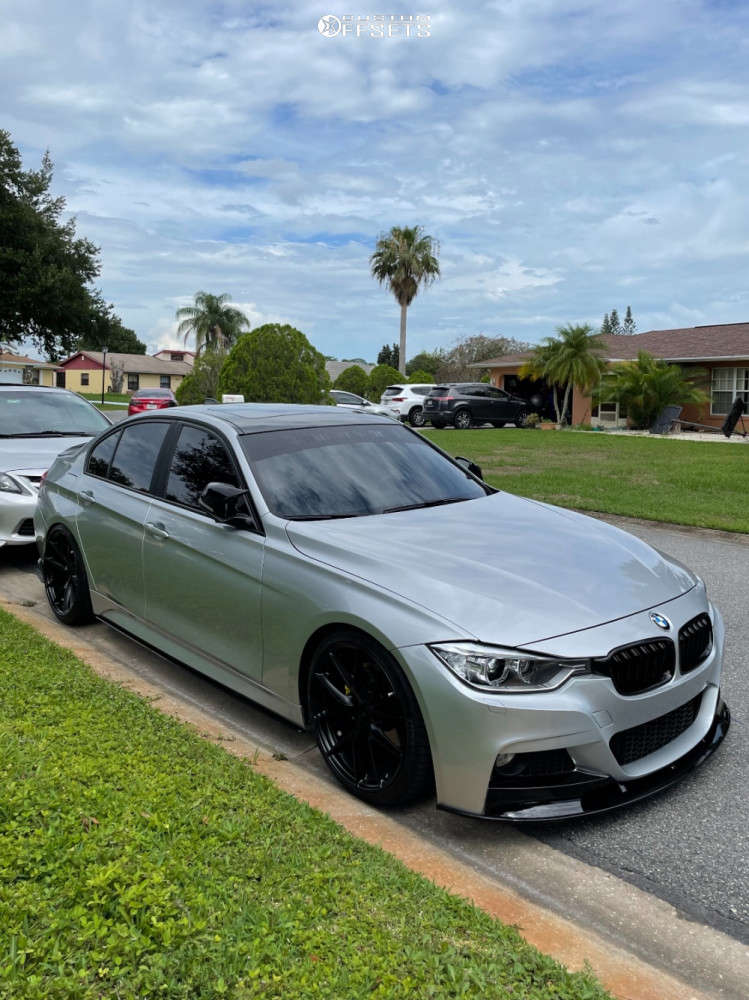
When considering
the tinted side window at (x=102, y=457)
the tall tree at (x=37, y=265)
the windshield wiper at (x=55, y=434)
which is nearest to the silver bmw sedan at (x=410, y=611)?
the tinted side window at (x=102, y=457)

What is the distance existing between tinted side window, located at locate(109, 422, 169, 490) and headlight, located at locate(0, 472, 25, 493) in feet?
8.06

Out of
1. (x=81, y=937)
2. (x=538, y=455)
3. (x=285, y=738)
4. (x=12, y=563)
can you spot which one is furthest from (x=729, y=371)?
(x=81, y=937)

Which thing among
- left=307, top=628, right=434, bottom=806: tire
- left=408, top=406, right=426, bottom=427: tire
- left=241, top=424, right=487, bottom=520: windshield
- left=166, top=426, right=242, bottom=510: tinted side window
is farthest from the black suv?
left=307, top=628, right=434, bottom=806: tire

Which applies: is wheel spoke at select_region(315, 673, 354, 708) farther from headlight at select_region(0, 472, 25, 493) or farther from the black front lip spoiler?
headlight at select_region(0, 472, 25, 493)

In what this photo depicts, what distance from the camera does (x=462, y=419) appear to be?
106 feet

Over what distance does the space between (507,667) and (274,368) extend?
1704 cm

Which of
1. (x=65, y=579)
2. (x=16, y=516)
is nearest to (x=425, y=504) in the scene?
(x=65, y=579)

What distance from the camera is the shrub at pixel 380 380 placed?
47.0 meters

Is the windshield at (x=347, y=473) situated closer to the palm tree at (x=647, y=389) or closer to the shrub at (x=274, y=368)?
the shrub at (x=274, y=368)

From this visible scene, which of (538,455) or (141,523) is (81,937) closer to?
(141,523)

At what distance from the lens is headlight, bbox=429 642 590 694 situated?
3.14 m

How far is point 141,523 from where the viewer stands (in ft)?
16.4

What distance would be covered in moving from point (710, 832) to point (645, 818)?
0.80 ft

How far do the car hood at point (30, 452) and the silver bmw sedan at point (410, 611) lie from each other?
288cm
